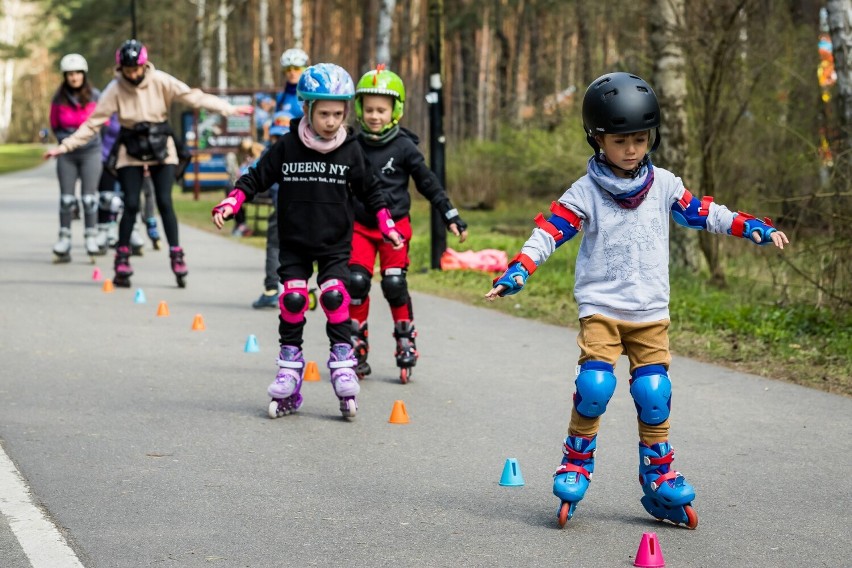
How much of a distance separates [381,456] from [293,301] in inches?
47.1

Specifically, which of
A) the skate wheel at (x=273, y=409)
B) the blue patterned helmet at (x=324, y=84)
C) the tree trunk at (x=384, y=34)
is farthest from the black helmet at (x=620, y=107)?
the tree trunk at (x=384, y=34)

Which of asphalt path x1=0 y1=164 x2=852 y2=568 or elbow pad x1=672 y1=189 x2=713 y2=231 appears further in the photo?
elbow pad x1=672 y1=189 x2=713 y2=231

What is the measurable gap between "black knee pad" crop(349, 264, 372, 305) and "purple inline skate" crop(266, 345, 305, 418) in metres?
0.89

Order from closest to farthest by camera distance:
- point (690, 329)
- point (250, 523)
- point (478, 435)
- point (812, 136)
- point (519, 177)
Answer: point (250, 523), point (478, 435), point (690, 329), point (812, 136), point (519, 177)

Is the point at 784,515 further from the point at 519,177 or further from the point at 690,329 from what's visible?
the point at 519,177

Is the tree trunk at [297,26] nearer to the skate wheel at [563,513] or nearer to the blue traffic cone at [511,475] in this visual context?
the blue traffic cone at [511,475]

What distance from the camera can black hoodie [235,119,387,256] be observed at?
284 inches

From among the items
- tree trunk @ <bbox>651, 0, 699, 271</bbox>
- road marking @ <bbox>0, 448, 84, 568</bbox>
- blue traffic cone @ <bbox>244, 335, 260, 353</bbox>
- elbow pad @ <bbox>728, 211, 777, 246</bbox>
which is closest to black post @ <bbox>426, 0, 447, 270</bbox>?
tree trunk @ <bbox>651, 0, 699, 271</bbox>

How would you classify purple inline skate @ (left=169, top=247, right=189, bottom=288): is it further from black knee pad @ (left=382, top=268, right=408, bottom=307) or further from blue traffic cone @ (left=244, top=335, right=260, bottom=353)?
black knee pad @ (left=382, top=268, right=408, bottom=307)

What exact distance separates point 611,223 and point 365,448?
1.81 metres

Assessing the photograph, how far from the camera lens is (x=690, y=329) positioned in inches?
411

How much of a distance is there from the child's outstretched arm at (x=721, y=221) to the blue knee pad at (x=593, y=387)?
62 centimetres

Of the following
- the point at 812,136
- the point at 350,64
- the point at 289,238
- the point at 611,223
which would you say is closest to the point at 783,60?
the point at 812,136

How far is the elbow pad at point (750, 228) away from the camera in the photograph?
518 centimetres
